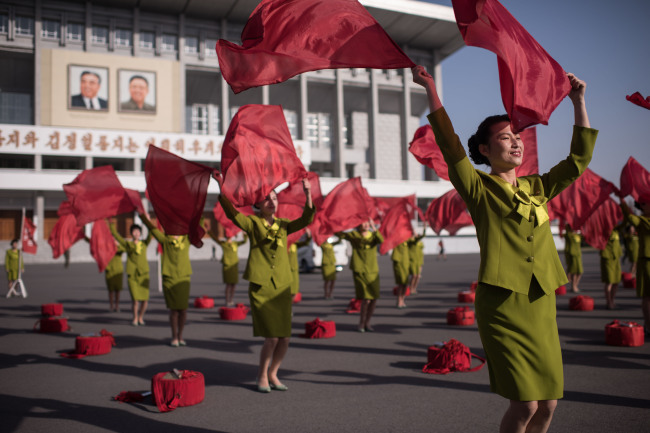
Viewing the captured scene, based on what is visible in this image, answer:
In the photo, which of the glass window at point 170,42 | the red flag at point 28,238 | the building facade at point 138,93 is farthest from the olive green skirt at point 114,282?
the glass window at point 170,42

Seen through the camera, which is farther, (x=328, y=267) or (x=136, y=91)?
(x=136, y=91)

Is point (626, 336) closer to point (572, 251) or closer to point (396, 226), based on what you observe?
point (396, 226)

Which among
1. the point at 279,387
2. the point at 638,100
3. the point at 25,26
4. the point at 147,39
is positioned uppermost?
the point at 147,39

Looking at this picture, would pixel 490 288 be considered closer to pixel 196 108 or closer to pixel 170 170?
pixel 170 170

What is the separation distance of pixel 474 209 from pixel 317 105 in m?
48.0

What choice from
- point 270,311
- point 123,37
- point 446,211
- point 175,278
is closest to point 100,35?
point 123,37

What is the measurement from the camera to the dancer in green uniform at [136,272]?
9922 mm

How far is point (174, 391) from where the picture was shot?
186 inches

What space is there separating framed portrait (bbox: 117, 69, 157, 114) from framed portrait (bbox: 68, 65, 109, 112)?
3.61 feet

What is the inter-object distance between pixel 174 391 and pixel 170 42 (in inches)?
1639

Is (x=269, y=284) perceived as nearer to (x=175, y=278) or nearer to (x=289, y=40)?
(x=289, y=40)

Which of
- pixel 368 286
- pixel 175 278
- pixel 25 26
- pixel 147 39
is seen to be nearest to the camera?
pixel 175 278

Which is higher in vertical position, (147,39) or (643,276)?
(147,39)

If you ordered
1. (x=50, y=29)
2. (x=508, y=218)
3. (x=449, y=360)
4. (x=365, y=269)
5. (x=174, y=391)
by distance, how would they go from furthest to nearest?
(x=50, y=29)
(x=365, y=269)
(x=449, y=360)
(x=174, y=391)
(x=508, y=218)
